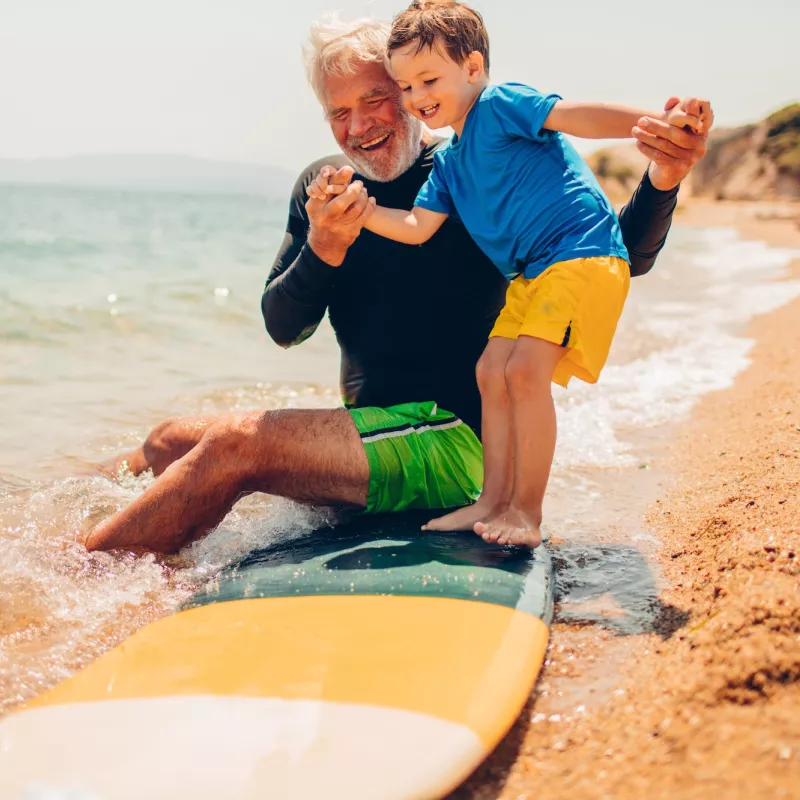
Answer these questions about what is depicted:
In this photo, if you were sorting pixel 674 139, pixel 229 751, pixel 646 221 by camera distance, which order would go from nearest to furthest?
pixel 229 751 → pixel 674 139 → pixel 646 221

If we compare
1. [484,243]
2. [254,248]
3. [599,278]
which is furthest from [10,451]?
[254,248]

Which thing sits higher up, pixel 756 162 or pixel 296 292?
pixel 756 162

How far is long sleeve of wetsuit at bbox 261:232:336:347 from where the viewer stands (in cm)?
295

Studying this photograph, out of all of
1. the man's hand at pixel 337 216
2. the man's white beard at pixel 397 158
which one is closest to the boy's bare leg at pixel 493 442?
the man's hand at pixel 337 216

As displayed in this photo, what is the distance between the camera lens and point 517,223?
113 inches

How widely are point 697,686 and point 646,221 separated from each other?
1.76m

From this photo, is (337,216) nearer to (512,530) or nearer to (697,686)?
(512,530)

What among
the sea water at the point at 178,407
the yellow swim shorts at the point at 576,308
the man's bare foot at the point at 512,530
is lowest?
the sea water at the point at 178,407

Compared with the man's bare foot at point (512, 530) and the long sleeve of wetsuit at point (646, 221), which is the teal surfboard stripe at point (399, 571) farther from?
the long sleeve of wetsuit at point (646, 221)

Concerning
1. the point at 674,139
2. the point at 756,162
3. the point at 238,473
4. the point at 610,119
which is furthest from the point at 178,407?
the point at 756,162

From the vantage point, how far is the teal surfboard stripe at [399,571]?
2432mm

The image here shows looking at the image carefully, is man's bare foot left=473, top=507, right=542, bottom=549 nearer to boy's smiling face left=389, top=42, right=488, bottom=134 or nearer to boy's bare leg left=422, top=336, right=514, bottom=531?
boy's bare leg left=422, top=336, right=514, bottom=531

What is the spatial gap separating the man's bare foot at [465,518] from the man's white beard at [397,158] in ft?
4.08

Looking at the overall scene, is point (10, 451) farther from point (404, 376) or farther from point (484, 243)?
point (484, 243)
